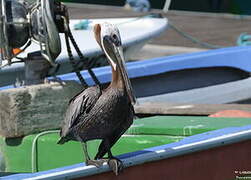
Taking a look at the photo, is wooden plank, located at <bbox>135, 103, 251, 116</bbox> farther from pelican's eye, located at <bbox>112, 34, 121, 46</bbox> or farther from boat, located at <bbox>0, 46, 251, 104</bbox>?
pelican's eye, located at <bbox>112, 34, 121, 46</bbox>

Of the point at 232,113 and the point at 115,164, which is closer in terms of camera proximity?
the point at 115,164

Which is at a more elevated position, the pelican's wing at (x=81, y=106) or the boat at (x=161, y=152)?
the pelican's wing at (x=81, y=106)

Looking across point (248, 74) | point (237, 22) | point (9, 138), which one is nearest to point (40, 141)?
point (9, 138)

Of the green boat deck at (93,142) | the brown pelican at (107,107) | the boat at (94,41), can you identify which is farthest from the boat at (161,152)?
the boat at (94,41)

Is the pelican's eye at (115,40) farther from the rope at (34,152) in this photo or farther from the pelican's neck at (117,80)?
Result: the rope at (34,152)

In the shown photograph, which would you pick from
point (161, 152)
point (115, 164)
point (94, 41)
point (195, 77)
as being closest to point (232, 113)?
point (161, 152)

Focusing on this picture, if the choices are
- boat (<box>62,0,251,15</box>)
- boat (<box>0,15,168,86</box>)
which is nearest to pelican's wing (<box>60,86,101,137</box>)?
boat (<box>0,15,168,86</box>)

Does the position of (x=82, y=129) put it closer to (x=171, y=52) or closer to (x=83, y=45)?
(x=83, y=45)

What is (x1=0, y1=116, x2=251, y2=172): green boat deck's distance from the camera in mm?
4406

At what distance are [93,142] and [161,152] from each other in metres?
0.79

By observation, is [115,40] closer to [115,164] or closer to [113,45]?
[113,45]

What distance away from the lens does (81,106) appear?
3.56 metres

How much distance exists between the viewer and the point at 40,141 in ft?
15.1

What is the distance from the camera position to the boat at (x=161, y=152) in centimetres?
368
